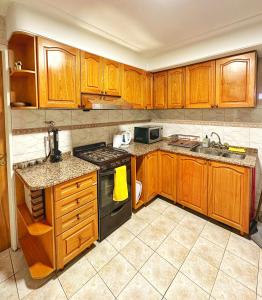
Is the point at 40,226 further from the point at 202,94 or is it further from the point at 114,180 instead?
the point at 202,94

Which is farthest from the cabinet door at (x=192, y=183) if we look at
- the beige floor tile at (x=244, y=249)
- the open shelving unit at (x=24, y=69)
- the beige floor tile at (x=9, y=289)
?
the beige floor tile at (x=9, y=289)

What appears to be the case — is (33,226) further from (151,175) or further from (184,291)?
(151,175)

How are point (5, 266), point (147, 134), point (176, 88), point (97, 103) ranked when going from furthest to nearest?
point (147, 134), point (176, 88), point (97, 103), point (5, 266)

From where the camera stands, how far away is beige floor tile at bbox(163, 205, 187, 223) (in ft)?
7.77

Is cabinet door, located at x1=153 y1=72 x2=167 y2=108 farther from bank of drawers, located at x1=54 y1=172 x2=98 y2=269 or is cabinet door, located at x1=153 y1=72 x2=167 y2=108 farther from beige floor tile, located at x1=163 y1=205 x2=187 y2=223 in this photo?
bank of drawers, located at x1=54 y1=172 x2=98 y2=269

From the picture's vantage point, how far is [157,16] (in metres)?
1.72

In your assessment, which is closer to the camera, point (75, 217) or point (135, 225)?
point (75, 217)

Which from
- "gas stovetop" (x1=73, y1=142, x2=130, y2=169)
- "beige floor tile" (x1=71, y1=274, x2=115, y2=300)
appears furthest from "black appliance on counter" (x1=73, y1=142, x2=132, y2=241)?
"beige floor tile" (x1=71, y1=274, x2=115, y2=300)

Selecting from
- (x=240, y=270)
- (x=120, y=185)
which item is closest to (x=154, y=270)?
(x=240, y=270)

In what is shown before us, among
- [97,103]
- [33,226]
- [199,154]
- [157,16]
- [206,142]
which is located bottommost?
[33,226]

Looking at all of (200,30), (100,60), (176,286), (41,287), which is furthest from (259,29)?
(41,287)

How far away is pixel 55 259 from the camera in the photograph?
1524 mm

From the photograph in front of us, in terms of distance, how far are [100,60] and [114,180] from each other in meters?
1.42

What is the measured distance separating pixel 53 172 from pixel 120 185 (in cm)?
74
